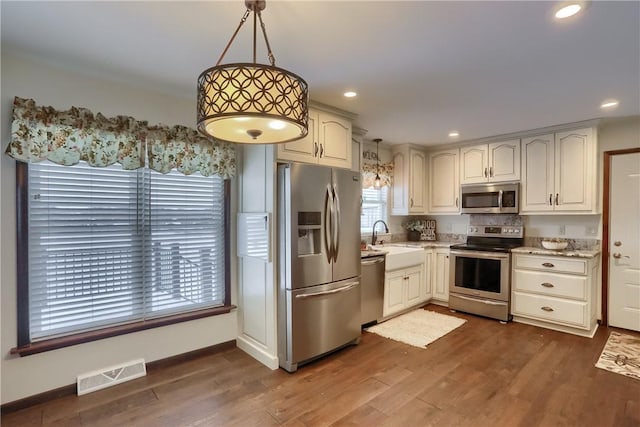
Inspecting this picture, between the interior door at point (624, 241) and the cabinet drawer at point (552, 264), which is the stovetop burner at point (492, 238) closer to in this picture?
the cabinet drawer at point (552, 264)

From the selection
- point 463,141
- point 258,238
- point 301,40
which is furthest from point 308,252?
point 463,141

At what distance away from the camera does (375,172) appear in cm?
473

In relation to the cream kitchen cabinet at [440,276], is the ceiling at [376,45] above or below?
above

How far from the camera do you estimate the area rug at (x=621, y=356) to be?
2783mm

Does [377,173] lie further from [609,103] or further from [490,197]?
[609,103]

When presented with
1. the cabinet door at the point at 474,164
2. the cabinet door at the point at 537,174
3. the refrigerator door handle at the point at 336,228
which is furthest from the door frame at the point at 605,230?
the refrigerator door handle at the point at 336,228

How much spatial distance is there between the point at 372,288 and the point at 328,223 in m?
1.22

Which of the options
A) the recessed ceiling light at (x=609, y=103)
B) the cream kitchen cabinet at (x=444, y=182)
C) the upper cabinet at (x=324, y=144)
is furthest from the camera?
the cream kitchen cabinet at (x=444, y=182)

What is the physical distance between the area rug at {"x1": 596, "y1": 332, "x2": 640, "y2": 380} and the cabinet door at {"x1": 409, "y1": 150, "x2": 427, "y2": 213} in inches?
104

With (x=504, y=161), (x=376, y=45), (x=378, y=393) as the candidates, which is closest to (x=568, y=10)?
(x=376, y=45)

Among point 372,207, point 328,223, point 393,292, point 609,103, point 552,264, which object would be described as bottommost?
point 393,292

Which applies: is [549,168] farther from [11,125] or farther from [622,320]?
[11,125]

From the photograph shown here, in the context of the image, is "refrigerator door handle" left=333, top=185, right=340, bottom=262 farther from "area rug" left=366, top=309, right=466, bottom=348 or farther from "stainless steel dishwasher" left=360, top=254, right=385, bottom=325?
"area rug" left=366, top=309, right=466, bottom=348

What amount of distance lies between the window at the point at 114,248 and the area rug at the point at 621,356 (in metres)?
3.58
